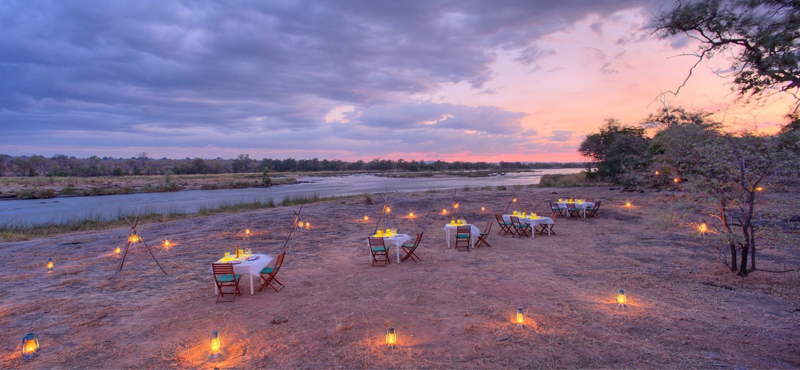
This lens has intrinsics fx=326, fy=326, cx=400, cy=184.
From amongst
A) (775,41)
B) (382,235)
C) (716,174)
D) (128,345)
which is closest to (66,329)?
(128,345)

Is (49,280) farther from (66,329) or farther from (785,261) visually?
(785,261)

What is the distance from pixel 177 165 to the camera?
10169 cm

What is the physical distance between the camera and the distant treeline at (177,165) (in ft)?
254

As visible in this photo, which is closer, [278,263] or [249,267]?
[249,267]

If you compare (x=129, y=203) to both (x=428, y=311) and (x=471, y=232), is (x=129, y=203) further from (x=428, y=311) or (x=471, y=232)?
(x=428, y=311)

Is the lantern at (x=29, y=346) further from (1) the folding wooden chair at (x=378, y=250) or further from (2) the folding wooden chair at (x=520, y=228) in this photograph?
(2) the folding wooden chair at (x=520, y=228)

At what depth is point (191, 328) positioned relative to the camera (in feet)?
16.6

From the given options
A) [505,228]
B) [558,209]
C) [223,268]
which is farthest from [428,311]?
[558,209]

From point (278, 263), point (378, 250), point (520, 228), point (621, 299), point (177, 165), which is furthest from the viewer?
point (177, 165)

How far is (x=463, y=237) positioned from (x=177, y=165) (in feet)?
382

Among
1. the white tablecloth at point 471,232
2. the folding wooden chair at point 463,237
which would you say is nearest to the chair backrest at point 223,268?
the folding wooden chair at point 463,237

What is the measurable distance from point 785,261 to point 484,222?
948cm

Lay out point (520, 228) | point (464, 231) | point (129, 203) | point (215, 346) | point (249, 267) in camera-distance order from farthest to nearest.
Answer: point (129, 203) → point (520, 228) → point (464, 231) → point (249, 267) → point (215, 346)

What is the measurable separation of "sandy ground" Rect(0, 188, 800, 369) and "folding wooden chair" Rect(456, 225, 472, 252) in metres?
0.55
